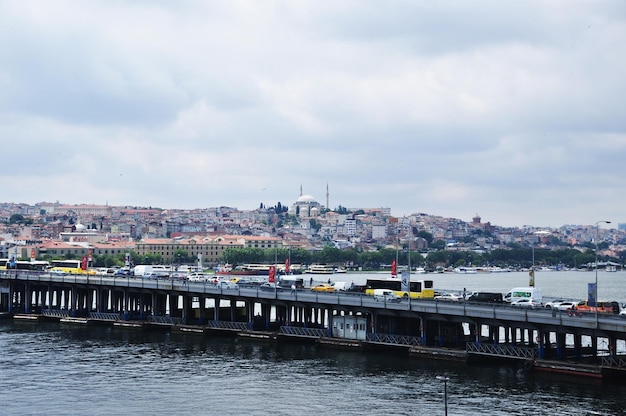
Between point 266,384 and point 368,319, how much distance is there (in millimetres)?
17544

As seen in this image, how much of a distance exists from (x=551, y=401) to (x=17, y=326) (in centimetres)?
6259

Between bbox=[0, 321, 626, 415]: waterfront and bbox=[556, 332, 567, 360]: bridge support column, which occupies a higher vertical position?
bbox=[556, 332, 567, 360]: bridge support column

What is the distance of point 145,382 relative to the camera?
61781mm

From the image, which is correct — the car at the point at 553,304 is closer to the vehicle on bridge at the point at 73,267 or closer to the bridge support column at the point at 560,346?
the bridge support column at the point at 560,346

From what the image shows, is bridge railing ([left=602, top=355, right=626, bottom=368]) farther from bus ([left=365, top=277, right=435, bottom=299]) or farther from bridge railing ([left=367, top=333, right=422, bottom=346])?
bus ([left=365, top=277, right=435, bottom=299])

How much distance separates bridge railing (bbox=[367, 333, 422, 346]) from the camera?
71.2m

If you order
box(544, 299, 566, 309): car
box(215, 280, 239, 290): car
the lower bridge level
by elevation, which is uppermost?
box(215, 280, 239, 290): car

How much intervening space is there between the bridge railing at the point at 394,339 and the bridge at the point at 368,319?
0.07 metres

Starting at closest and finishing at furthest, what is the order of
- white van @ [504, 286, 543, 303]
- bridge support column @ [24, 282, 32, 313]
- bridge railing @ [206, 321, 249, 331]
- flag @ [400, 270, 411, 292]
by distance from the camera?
flag @ [400, 270, 411, 292] < white van @ [504, 286, 543, 303] < bridge railing @ [206, 321, 249, 331] < bridge support column @ [24, 282, 32, 313]

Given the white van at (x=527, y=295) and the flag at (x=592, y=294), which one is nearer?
the flag at (x=592, y=294)

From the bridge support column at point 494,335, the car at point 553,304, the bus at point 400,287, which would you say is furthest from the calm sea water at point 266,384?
the bus at point 400,287

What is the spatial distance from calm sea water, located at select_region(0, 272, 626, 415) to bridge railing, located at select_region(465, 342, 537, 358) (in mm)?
972

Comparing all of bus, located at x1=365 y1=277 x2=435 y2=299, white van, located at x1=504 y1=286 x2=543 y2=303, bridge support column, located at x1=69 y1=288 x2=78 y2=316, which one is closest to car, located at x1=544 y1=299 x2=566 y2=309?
white van, located at x1=504 y1=286 x2=543 y2=303

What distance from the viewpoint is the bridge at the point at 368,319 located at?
2453 inches
